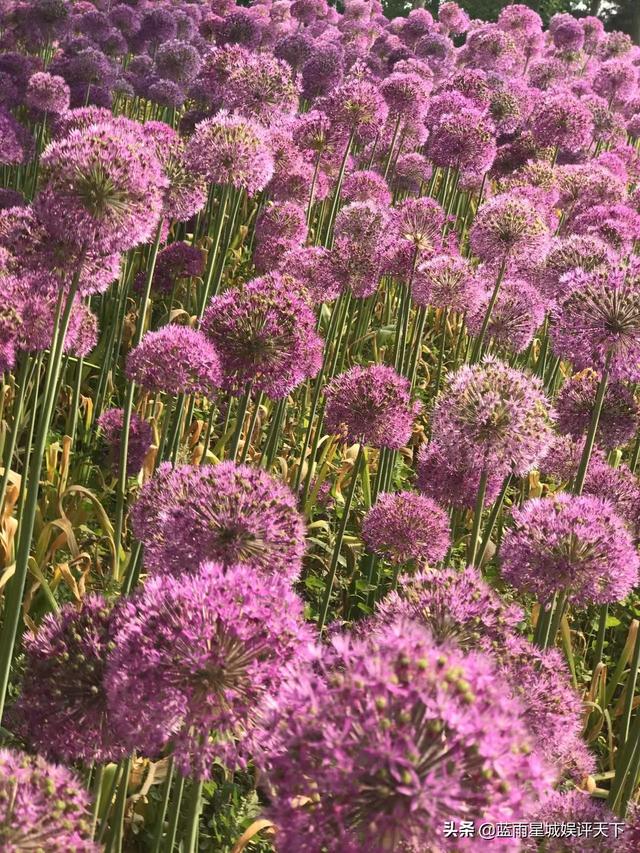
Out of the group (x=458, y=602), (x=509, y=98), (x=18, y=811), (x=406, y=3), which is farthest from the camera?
(x=406, y=3)

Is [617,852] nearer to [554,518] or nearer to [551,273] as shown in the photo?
[554,518]

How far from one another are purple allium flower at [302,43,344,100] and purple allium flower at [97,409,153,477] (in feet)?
15.9

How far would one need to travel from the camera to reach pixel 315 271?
4.71 metres

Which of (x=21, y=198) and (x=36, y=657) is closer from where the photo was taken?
(x=36, y=657)

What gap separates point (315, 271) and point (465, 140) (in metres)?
1.82

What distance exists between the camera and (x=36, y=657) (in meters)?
1.95

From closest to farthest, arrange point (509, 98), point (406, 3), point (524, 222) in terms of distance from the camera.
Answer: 1. point (524, 222)
2. point (509, 98)
3. point (406, 3)

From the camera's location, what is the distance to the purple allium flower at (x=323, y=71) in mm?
7918

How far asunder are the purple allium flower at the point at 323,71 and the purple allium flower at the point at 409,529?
5570 mm

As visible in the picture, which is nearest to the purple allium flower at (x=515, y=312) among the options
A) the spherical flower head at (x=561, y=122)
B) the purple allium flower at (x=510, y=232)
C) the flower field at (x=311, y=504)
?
the flower field at (x=311, y=504)

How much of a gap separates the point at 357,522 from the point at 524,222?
1.98m

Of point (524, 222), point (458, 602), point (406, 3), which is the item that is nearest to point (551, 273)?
point (524, 222)

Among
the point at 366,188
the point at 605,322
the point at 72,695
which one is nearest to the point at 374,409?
the point at 605,322

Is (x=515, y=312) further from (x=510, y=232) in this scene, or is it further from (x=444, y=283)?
(x=510, y=232)
